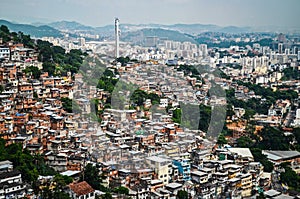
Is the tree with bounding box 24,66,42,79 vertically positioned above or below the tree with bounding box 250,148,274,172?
above

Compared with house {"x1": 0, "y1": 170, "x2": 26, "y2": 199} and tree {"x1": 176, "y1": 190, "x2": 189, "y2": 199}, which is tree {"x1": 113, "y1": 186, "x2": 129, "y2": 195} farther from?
house {"x1": 0, "y1": 170, "x2": 26, "y2": 199}

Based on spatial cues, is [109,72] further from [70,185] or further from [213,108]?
[70,185]

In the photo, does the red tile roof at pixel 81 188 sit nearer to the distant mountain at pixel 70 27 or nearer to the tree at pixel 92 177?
the tree at pixel 92 177

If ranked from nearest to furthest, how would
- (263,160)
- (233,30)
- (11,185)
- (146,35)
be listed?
(11,185) < (263,160) < (146,35) < (233,30)

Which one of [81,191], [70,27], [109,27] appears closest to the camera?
[81,191]

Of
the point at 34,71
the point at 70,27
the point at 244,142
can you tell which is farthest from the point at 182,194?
the point at 70,27

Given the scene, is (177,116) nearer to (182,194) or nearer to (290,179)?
(290,179)

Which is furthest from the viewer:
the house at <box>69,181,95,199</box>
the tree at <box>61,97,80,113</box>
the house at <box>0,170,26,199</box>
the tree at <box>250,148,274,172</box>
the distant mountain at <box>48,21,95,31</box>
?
the distant mountain at <box>48,21,95,31</box>

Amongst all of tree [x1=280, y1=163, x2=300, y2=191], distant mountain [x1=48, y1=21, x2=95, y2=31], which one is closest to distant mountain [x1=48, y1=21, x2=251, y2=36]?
distant mountain [x1=48, y1=21, x2=95, y2=31]
